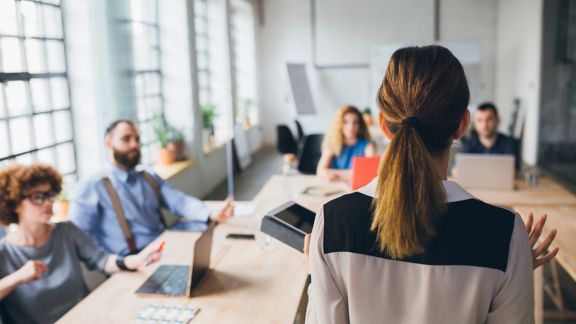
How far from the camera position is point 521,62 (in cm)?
860

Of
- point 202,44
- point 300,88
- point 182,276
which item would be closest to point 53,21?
point 182,276

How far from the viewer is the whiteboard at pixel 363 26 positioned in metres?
10.2

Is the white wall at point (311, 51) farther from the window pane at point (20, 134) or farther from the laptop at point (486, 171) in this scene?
the window pane at point (20, 134)

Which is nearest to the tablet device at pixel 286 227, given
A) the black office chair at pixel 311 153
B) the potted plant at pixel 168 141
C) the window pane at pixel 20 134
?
the window pane at pixel 20 134

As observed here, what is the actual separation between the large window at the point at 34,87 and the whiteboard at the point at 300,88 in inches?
209

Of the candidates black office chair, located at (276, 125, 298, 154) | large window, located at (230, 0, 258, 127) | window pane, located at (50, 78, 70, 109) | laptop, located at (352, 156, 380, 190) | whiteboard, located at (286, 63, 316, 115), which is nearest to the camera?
laptop, located at (352, 156, 380, 190)

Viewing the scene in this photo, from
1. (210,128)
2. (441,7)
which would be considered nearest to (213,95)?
(210,128)

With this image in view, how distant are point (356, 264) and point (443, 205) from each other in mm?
223

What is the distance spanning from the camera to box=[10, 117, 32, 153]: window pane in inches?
146

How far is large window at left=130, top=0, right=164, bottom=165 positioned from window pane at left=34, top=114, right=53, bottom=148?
1.56m

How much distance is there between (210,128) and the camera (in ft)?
24.8

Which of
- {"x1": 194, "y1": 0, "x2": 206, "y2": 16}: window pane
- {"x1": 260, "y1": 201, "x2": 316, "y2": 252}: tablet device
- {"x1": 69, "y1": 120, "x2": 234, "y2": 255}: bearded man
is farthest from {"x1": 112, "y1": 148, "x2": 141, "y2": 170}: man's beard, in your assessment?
{"x1": 194, "y1": 0, "x2": 206, "y2": 16}: window pane

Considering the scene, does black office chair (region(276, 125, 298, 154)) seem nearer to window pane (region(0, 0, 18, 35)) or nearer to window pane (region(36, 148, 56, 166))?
window pane (region(36, 148, 56, 166))

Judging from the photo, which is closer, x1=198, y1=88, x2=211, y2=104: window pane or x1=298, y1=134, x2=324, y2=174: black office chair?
x1=298, y1=134, x2=324, y2=174: black office chair
